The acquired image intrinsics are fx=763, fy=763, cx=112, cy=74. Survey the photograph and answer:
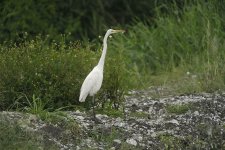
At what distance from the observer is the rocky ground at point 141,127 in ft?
25.6

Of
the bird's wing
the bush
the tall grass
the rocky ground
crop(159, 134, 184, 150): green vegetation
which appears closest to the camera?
the rocky ground

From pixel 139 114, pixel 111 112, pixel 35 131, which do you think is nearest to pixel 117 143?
pixel 35 131

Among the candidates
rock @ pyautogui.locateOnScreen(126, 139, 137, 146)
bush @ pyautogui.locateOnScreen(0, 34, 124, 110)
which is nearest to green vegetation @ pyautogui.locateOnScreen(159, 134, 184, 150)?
rock @ pyautogui.locateOnScreen(126, 139, 137, 146)

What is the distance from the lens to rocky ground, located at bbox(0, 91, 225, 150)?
7.79 m

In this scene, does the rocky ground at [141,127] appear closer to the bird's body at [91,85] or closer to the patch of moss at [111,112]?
the patch of moss at [111,112]

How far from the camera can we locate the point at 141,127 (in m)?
8.45

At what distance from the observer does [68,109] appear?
9133 mm

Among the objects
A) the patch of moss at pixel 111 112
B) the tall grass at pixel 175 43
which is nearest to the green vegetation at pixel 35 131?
the patch of moss at pixel 111 112

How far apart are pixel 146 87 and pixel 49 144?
4.05m

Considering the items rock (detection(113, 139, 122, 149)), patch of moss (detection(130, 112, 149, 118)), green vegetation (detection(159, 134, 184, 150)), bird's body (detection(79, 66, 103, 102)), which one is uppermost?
bird's body (detection(79, 66, 103, 102))

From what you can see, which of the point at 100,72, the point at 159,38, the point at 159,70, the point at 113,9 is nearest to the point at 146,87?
the point at 159,70

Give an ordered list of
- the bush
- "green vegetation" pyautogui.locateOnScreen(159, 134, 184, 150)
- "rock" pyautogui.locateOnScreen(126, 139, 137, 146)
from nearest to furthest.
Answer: "rock" pyautogui.locateOnScreen(126, 139, 137, 146) < "green vegetation" pyautogui.locateOnScreen(159, 134, 184, 150) < the bush

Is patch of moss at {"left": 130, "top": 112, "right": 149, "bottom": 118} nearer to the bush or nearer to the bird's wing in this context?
the bush

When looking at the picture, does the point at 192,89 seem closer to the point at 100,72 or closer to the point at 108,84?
the point at 108,84
